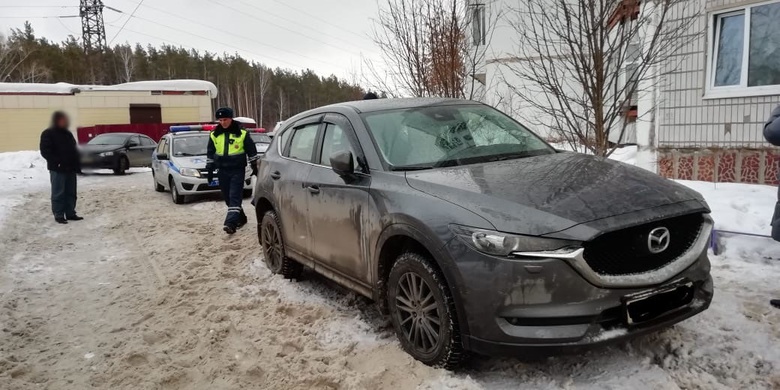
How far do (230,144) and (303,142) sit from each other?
3.34 metres

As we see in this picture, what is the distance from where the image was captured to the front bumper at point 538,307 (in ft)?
8.87

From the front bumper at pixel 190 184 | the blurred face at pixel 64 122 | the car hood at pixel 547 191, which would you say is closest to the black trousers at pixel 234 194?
the blurred face at pixel 64 122

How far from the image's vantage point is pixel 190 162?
11.5 metres

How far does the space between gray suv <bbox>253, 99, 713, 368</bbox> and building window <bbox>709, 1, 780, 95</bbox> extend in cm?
506

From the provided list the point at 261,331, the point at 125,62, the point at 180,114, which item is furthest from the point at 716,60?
the point at 125,62

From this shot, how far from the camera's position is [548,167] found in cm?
354

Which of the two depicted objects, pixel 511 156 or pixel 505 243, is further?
pixel 511 156

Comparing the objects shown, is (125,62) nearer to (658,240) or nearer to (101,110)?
(101,110)

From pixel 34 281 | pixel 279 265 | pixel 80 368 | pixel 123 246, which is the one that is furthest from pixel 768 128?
pixel 123 246

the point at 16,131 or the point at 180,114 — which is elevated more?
the point at 180,114

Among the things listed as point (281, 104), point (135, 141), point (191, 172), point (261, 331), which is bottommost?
point (261, 331)

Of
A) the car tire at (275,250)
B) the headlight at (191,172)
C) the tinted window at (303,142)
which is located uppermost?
the tinted window at (303,142)

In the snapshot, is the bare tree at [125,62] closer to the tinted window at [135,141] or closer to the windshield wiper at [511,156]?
the tinted window at [135,141]

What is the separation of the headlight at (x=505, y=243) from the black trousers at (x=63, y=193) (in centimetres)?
892
